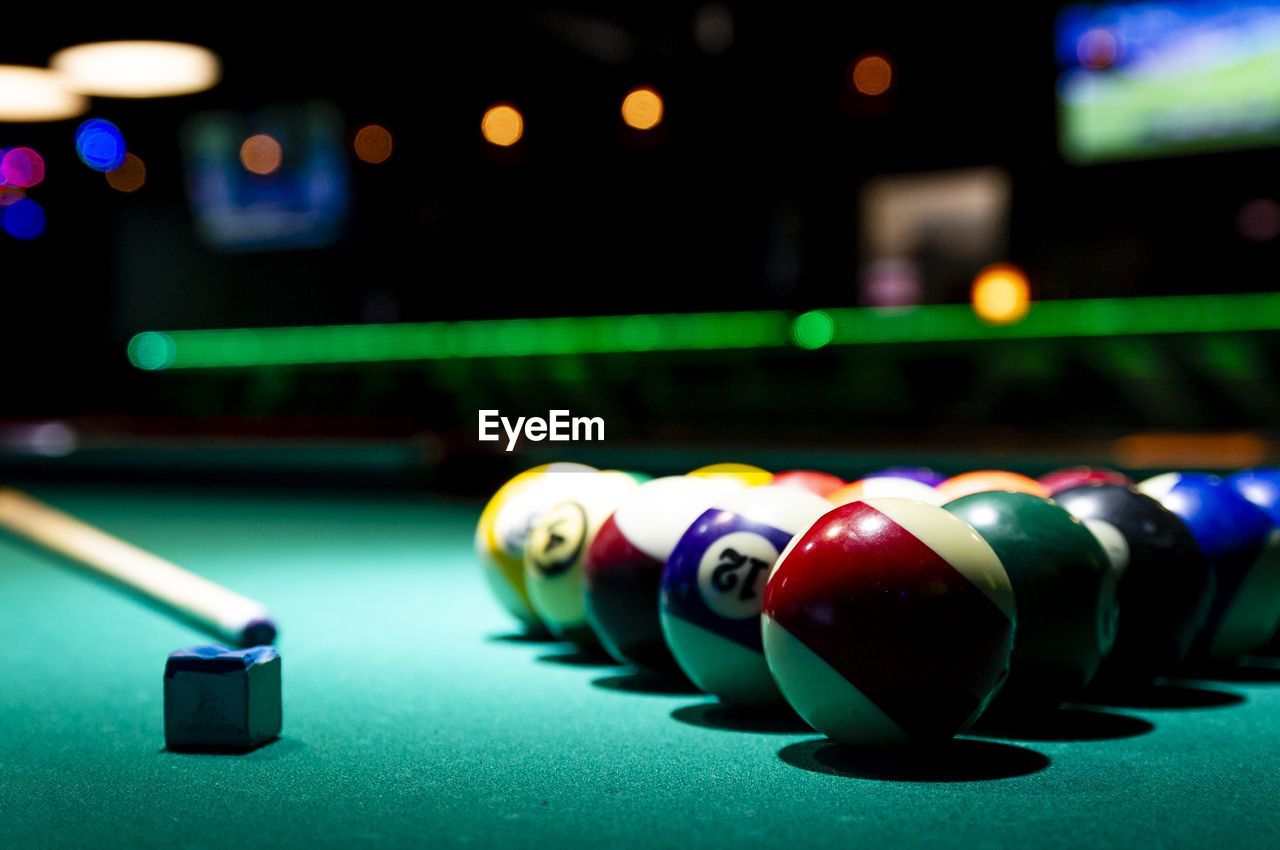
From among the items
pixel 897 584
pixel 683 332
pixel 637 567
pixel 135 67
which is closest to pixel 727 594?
pixel 637 567

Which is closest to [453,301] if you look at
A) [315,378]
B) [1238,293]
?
[315,378]

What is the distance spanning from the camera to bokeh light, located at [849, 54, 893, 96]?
11.2m

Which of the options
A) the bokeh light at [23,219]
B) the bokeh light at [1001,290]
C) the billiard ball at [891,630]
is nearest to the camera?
the billiard ball at [891,630]

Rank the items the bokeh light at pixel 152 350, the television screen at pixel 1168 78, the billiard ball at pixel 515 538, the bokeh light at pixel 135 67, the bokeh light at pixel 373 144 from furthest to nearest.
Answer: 1. the bokeh light at pixel 373 144
2. the bokeh light at pixel 152 350
3. the television screen at pixel 1168 78
4. the bokeh light at pixel 135 67
5. the billiard ball at pixel 515 538

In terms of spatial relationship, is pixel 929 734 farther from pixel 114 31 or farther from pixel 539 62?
pixel 539 62

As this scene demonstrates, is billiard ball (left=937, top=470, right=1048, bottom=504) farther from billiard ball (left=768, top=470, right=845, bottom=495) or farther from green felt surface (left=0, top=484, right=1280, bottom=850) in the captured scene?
green felt surface (left=0, top=484, right=1280, bottom=850)

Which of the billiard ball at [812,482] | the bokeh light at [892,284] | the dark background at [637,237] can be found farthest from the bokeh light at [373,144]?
the billiard ball at [812,482]

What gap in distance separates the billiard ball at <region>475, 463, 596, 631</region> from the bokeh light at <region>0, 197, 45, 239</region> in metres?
13.6

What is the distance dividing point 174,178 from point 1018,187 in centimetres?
905

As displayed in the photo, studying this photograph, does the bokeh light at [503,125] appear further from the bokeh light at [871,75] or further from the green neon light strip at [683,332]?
the bokeh light at [871,75]

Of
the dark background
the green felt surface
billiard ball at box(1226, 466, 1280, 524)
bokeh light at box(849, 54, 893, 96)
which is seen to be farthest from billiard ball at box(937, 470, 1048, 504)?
bokeh light at box(849, 54, 893, 96)

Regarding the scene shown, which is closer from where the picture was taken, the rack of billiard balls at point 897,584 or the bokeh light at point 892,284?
the rack of billiard balls at point 897,584

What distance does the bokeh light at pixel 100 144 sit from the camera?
14.6m

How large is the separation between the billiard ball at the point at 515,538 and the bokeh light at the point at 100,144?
12486 millimetres
